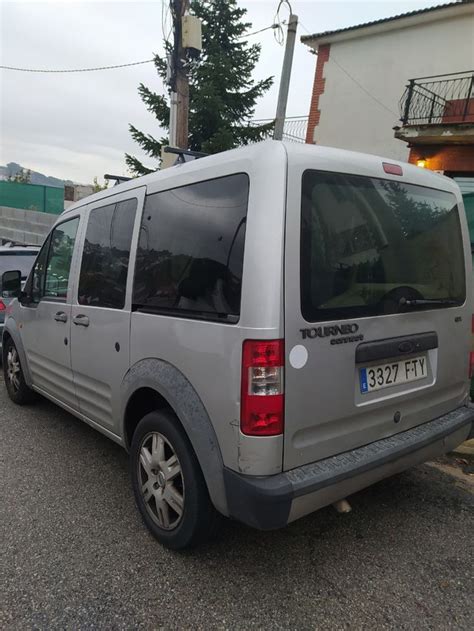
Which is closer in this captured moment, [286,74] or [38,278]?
[38,278]

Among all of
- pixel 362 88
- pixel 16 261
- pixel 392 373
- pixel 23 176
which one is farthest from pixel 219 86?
pixel 23 176

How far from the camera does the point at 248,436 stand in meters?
1.90

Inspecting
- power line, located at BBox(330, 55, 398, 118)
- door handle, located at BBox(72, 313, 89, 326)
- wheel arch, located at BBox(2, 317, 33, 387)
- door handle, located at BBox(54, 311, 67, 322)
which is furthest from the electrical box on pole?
power line, located at BBox(330, 55, 398, 118)

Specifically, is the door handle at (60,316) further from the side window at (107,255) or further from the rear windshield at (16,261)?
the rear windshield at (16,261)

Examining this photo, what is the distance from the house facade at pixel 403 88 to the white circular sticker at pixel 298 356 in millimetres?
9718

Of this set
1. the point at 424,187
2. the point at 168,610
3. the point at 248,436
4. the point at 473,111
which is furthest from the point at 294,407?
the point at 473,111

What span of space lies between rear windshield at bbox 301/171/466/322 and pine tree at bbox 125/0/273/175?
38.6 feet

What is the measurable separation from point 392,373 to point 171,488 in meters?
A: 1.26

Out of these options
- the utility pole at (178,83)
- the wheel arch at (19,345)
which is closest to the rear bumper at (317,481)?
the wheel arch at (19,345)

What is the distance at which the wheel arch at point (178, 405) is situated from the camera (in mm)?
2033

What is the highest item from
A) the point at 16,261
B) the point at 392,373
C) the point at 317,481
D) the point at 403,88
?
the point at 403,88

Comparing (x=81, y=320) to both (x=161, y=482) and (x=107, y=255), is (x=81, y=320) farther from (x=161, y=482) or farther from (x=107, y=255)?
(x=161, y=482)

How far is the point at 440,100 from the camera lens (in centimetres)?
1129

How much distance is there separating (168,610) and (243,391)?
105 cm
